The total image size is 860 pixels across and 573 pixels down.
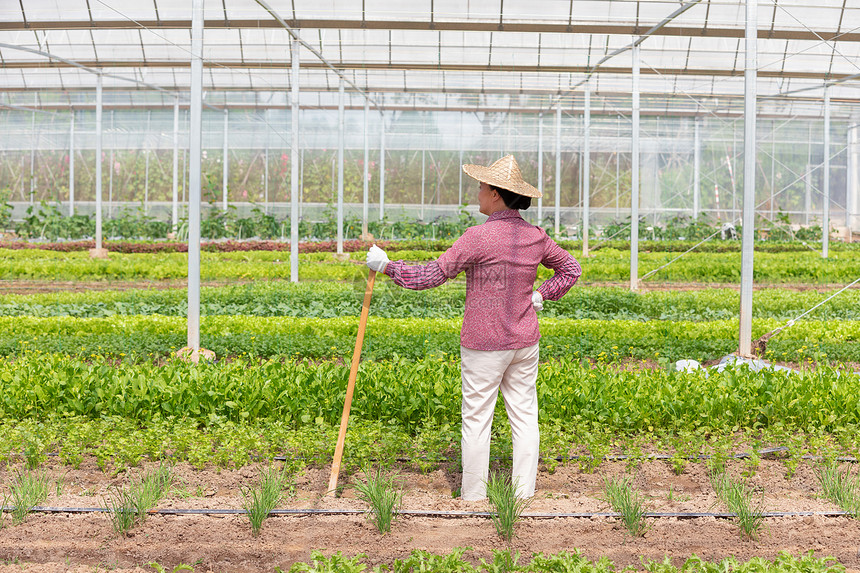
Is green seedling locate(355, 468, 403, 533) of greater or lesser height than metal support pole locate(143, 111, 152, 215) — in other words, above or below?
below

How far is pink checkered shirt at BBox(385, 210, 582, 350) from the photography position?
13.9ft

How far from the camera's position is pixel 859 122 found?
96.8ft

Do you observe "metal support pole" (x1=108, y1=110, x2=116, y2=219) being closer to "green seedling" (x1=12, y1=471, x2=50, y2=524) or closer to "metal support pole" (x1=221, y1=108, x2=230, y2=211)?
"metal support pole" (x1=221, y1=108, x2=230, y2=211)

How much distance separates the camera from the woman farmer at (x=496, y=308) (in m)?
4.26

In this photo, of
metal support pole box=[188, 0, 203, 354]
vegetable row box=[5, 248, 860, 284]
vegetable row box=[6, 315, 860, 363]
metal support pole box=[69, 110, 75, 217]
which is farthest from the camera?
metal support pole box=[69, 110, 75, 217]

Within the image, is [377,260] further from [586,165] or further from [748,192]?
[586,165]

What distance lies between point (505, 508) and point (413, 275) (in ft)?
4.01

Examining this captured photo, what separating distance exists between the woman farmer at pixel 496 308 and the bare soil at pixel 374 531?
313 millimetres

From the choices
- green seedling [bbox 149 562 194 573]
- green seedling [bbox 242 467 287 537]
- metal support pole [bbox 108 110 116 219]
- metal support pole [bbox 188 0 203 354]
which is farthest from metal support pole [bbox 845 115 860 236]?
green seedling [bbox 149 562 194 573]

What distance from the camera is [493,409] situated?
4379 millimetres

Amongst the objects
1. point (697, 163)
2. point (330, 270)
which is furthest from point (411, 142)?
point (330, 270)

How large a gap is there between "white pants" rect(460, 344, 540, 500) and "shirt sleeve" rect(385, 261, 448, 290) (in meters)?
0.40

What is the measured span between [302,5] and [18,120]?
16.7m

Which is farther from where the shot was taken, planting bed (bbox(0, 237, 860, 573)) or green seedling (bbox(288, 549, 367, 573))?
planting bed (bbox(0, 237, 860, 573))
